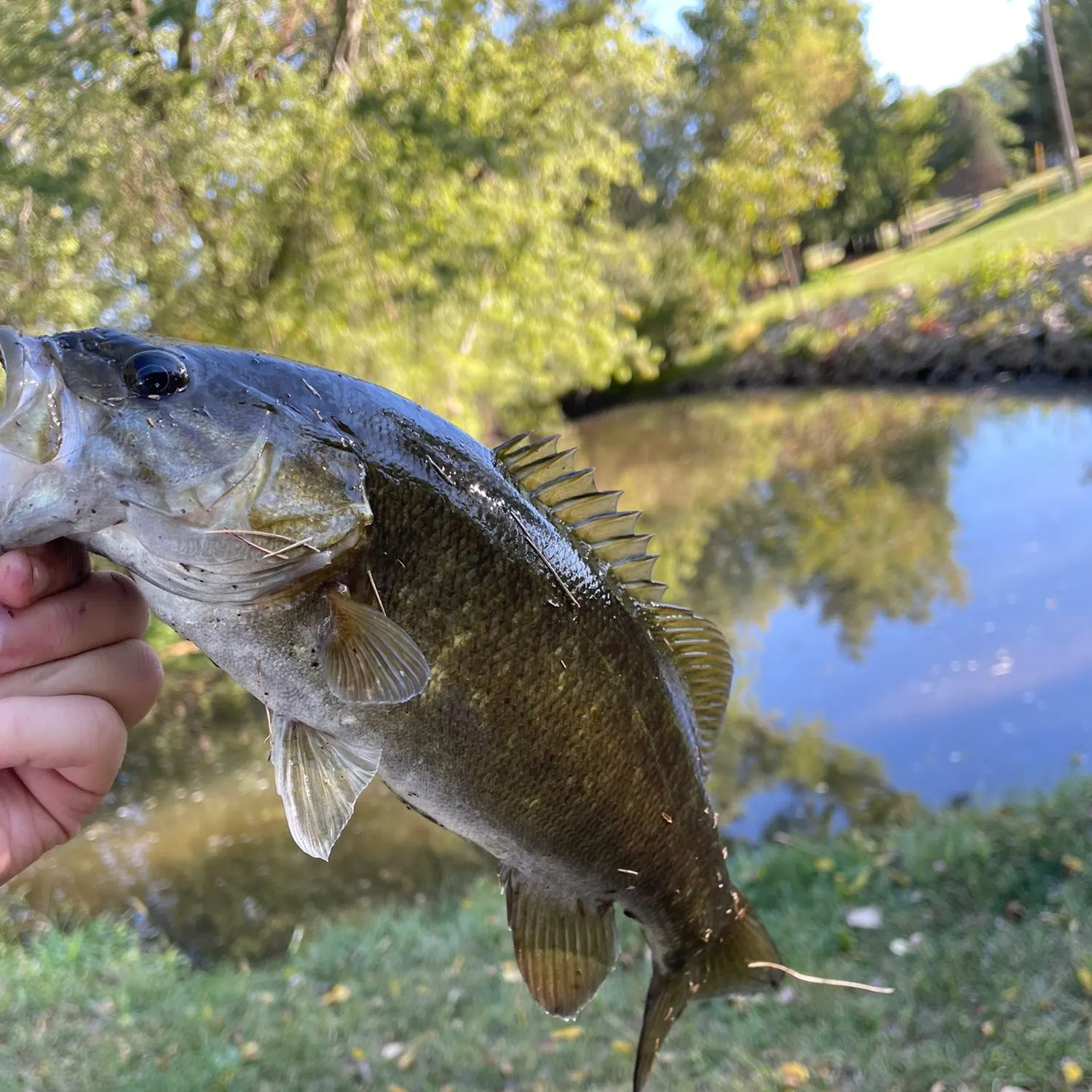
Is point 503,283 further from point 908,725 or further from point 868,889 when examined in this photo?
point 868,889

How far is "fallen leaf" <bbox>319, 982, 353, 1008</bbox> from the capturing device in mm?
3982

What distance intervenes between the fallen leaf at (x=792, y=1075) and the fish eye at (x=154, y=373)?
Answer: 3.04m

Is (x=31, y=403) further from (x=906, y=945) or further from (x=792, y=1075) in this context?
(x=906, y=945)

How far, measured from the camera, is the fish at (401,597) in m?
1.31

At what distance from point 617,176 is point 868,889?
1198 centimetres

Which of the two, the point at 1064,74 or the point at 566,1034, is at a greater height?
the point at 1064,74

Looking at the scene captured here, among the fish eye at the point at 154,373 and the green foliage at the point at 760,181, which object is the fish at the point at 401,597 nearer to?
the fish eye at the point at 154,373

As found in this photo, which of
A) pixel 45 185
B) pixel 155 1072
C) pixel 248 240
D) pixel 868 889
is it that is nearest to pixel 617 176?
pixel 248 240

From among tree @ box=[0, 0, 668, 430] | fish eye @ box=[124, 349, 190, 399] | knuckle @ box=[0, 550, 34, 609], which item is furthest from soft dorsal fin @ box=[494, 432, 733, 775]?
tree @ box=[0, 0, 668, 430]

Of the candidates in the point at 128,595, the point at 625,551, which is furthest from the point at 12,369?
the point at 625,551

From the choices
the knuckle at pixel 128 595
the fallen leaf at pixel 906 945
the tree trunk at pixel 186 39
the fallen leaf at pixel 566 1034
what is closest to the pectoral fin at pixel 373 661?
the knuckle at pixel 128 595

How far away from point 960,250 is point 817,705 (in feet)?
77.7

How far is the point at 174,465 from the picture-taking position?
1322 millimetres

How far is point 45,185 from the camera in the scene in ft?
26.9
